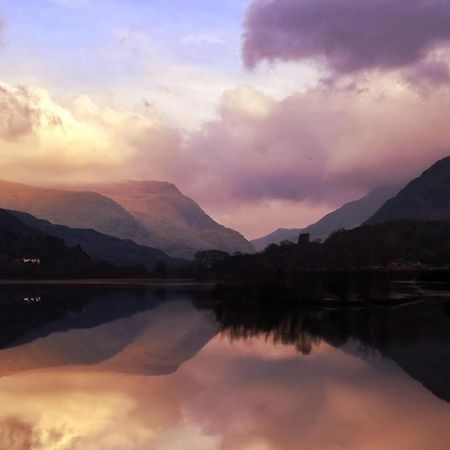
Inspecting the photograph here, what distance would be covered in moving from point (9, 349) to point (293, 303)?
1233 inches

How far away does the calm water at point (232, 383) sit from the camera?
1900 cm

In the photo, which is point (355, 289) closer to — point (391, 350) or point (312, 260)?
point (391, 350)

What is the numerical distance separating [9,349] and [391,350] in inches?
832

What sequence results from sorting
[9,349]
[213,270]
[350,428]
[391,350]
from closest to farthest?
[350,428] → [391,350] → [9,349] → [213,270]

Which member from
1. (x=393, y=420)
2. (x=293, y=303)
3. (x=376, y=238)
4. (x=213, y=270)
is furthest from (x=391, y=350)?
(x=376, y=238)

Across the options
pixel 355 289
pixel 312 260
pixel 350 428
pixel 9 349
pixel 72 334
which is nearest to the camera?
pixel 350 428

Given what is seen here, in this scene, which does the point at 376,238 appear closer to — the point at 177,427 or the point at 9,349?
the point at 9,349

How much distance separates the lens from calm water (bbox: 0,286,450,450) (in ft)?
62.3

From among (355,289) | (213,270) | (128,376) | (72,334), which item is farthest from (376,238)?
(128,376)

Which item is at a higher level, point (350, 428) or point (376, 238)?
point (376, 238)

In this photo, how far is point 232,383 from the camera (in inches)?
1075

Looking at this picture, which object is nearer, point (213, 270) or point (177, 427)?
point (177, 427)

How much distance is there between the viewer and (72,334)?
44.9 metres

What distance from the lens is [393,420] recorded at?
67.9ft
